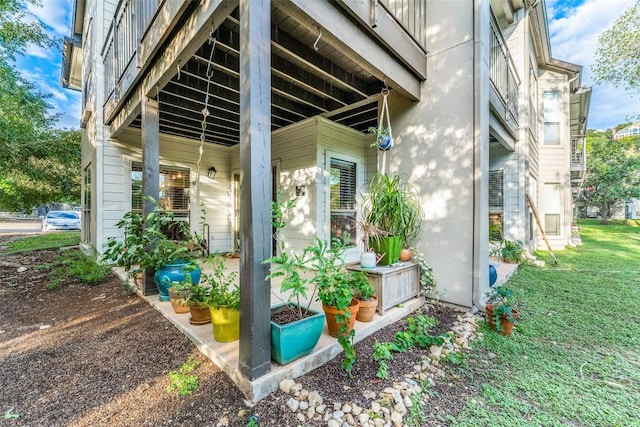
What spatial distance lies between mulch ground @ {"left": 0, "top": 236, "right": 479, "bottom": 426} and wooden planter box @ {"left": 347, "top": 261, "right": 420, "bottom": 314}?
269mm

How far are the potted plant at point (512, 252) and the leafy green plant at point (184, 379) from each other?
19.0 feet

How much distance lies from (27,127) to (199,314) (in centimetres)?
961

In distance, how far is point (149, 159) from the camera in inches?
133

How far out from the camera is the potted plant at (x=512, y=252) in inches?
212

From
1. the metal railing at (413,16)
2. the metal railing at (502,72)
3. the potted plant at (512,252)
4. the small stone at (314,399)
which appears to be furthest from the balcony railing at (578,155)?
the small stone at (314,399)

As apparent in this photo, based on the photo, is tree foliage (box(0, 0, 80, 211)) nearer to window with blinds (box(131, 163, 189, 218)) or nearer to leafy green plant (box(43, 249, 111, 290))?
window with blinds (box(131, 163, 189, 218))

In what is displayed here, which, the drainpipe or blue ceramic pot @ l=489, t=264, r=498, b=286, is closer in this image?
the drainpipe

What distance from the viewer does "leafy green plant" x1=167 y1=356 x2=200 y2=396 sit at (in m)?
1.73

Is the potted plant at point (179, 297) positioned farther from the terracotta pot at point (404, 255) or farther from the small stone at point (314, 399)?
the terracotta pot at point (404, 255)

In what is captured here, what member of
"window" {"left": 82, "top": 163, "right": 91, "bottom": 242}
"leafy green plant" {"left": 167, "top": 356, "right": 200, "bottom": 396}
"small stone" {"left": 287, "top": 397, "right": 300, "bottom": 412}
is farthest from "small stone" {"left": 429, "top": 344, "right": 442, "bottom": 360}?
"window" {"left": 82, "top": 163, "right": 91, "bottom": 242}

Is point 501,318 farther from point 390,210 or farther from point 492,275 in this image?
point 390,210

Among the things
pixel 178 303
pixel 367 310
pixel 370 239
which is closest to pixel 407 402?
pixel 367 310

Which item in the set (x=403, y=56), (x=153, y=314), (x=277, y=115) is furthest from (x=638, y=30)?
(x=153, y=314)

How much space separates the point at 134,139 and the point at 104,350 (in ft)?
14.3
